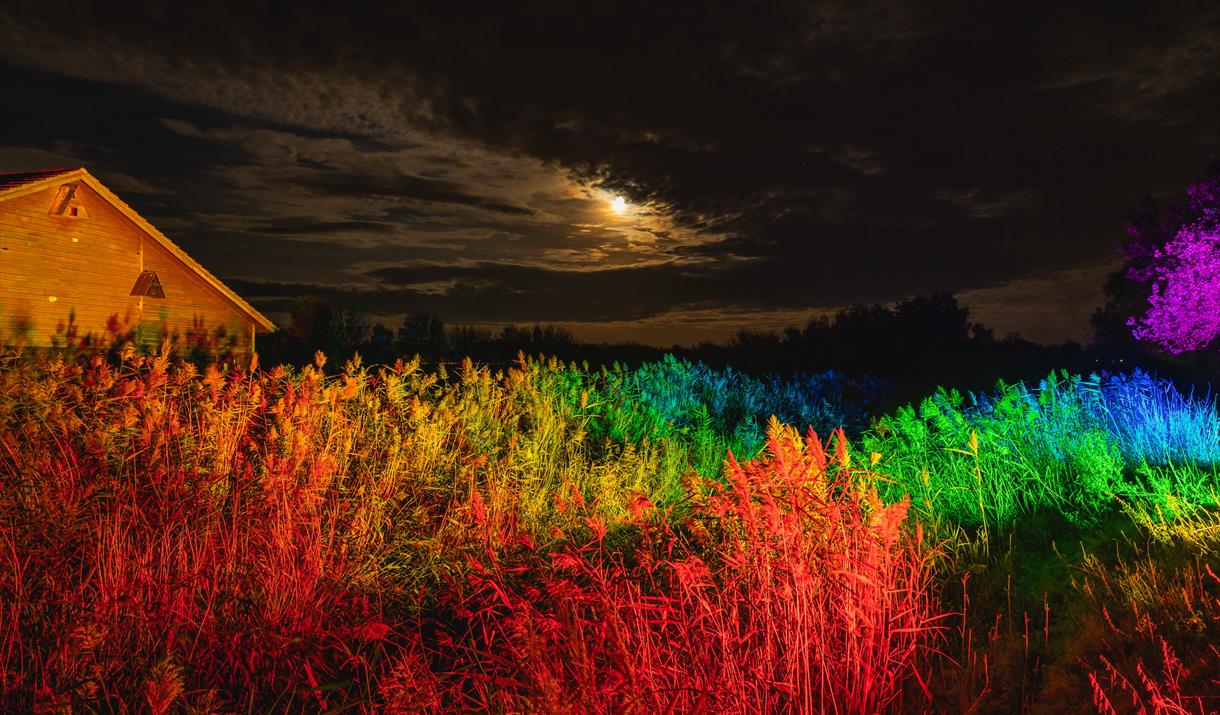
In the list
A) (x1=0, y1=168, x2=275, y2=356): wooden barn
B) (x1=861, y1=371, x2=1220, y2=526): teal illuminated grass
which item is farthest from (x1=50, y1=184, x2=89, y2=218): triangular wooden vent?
(x1=861, y1=371, x2=1220, y2=526): teal illuminated grass

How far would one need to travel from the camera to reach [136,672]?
10.4ft

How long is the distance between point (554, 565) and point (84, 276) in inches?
692

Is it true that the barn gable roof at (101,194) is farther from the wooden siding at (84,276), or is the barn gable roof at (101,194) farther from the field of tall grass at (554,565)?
the field of tall grass at (554,565)

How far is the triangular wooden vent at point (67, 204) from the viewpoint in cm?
1633

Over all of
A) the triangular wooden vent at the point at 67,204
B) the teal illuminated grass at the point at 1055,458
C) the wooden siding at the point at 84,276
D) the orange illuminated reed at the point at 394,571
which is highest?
the triangular wooden vent at the point at 67,204

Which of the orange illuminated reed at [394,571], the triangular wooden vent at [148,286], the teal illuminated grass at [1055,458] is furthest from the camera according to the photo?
the triangular wooden vent at [148,286]

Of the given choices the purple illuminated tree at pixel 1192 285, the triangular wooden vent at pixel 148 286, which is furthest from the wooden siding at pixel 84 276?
the purple illuminated tree at pixel 1192 285

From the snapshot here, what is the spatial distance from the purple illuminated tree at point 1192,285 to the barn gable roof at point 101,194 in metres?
20.6

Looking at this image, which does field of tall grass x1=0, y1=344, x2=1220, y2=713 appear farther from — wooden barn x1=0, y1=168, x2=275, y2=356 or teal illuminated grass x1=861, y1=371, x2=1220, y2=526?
wooden barn x1=0, y1=168, x2=275, y2=356

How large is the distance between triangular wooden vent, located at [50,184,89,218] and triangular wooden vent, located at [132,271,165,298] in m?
1.77

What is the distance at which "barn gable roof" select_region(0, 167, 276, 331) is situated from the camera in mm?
15555

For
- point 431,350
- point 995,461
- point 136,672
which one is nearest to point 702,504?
point 136,672

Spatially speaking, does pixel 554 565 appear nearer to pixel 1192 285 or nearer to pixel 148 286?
pixel 1192 285

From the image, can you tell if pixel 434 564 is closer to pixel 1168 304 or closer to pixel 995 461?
pixel 995 461
